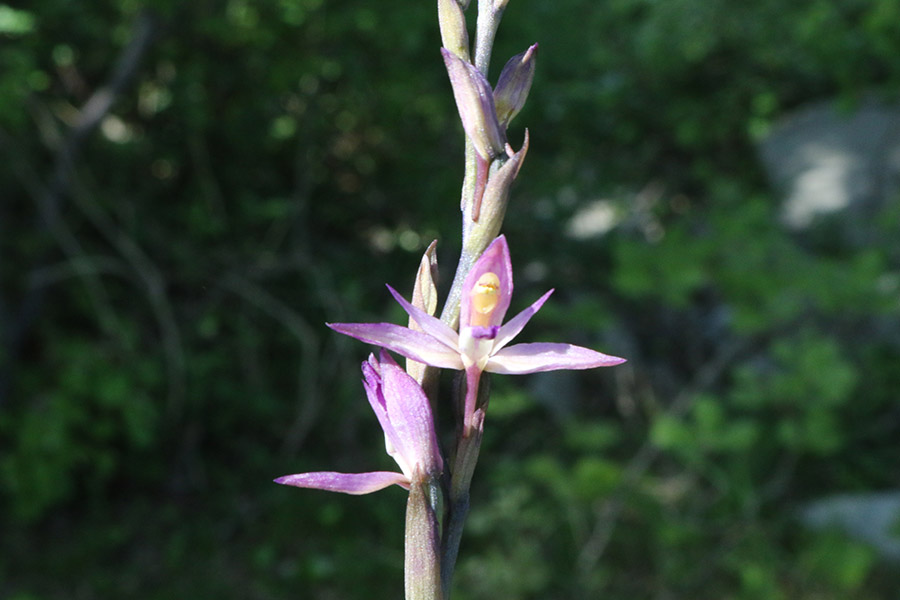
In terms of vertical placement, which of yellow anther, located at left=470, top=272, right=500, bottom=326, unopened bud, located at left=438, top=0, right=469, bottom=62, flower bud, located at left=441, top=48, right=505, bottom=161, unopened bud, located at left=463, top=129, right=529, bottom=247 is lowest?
yellow anther, located at left=470, top=272, right=500, bottom=326

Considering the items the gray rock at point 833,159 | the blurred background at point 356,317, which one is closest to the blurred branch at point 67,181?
the blurred background at point 356,317

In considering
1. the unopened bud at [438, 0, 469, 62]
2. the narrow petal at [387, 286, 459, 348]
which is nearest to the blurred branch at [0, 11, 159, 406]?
the unopened bud at [438, 0, 469, 62]

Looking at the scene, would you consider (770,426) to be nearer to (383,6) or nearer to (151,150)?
(383,6)

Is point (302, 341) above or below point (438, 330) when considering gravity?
above

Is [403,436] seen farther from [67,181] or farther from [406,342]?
[67,181]

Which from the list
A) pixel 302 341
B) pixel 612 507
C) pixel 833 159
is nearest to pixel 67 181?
pixel 302 341

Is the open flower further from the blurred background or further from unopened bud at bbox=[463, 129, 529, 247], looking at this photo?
the blurred background

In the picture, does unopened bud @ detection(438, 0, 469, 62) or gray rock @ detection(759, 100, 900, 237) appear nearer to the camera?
unopened bud @ detection(438, 0, 469, 62)

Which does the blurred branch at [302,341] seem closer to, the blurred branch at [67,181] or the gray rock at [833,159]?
the blurred branch at [67,181]
